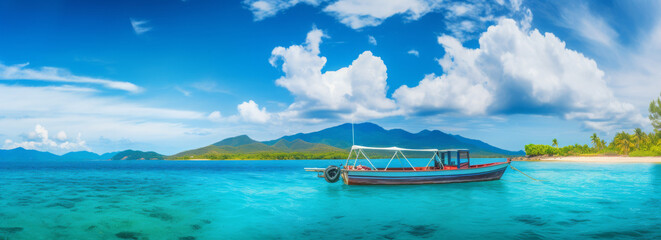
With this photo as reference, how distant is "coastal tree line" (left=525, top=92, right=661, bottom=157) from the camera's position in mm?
98812

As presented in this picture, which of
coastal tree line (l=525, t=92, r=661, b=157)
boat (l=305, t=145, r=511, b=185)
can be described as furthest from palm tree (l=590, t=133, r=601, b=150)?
boat (l=305, t=145, r=511, b=185)

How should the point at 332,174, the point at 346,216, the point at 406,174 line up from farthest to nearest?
the point at 332,174 < the point at 406,174 < the point at 346,216

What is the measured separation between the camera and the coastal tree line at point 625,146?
324ft

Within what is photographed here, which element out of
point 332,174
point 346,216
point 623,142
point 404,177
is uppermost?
point 623,142

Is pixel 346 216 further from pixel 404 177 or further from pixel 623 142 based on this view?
pixel 623 142

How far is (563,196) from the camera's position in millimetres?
26109

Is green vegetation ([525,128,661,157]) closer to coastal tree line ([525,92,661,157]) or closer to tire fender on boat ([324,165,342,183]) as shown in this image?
coastal tree line ([525,92,661,157])

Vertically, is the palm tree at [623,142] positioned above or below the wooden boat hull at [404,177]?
above

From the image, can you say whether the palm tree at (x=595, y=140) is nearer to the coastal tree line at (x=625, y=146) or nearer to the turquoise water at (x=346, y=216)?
the coastal tree line at (x=625, y=146)

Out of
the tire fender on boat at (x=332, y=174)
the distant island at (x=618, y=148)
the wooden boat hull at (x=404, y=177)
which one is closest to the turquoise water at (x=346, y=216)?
the wooden boat hull at (x=404, y=177)

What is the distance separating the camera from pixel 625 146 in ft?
368

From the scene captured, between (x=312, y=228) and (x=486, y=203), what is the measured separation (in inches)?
489

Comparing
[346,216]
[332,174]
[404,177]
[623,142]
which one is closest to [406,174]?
[404,177]

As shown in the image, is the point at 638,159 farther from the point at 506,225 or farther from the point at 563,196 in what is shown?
the point at 506,225
